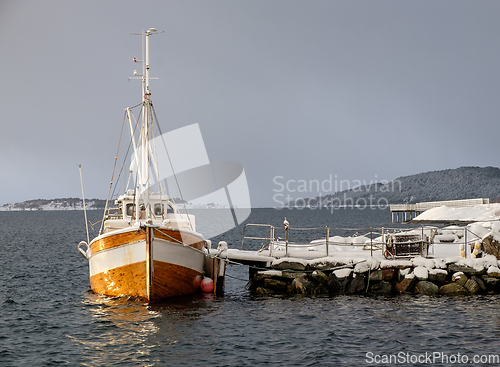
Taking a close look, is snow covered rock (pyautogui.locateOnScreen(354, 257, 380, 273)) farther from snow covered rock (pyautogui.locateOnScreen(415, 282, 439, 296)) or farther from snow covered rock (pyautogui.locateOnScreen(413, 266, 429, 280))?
snow covered rock (pyautogui.locateOnScreen(415, 282, 439, 296))

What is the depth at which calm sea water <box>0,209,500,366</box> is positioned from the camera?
14.0m

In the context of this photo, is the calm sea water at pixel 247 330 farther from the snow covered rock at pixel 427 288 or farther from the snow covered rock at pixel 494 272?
the snow covered rock at pixel 494 272

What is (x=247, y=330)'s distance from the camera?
16.5 meters

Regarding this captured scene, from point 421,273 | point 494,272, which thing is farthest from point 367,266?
point 494,272

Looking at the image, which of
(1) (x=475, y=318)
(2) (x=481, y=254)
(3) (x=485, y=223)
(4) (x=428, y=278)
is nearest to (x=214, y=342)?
(1) (x=475, y=318)

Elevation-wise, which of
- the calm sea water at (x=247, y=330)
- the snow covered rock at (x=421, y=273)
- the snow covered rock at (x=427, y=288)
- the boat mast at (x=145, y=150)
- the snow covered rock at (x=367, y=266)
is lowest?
the calm sea water at (x=247, y=330)

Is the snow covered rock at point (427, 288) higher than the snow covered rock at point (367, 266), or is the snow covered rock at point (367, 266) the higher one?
the snow covered rock at point (367, 266)

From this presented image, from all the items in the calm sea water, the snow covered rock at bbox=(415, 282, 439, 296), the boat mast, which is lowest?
the calm sea water

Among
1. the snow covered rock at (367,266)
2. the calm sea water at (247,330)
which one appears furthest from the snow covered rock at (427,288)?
the snow covered rock at (367,266)

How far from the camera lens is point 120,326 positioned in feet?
55.3

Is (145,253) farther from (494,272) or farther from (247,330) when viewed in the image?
(494,272)

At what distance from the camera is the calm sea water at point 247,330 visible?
13953mm

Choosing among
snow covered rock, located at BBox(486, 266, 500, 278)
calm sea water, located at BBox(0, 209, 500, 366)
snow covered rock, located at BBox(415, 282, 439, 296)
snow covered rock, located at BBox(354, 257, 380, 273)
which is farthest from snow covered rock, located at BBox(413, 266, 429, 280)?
snow covered rock, located at BBox(486, 266, 500, 278)

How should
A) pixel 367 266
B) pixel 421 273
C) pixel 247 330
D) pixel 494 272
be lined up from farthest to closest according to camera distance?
pixel 367 266 < pixel 421 273 < pixel 494 272 < pixel 247 330
